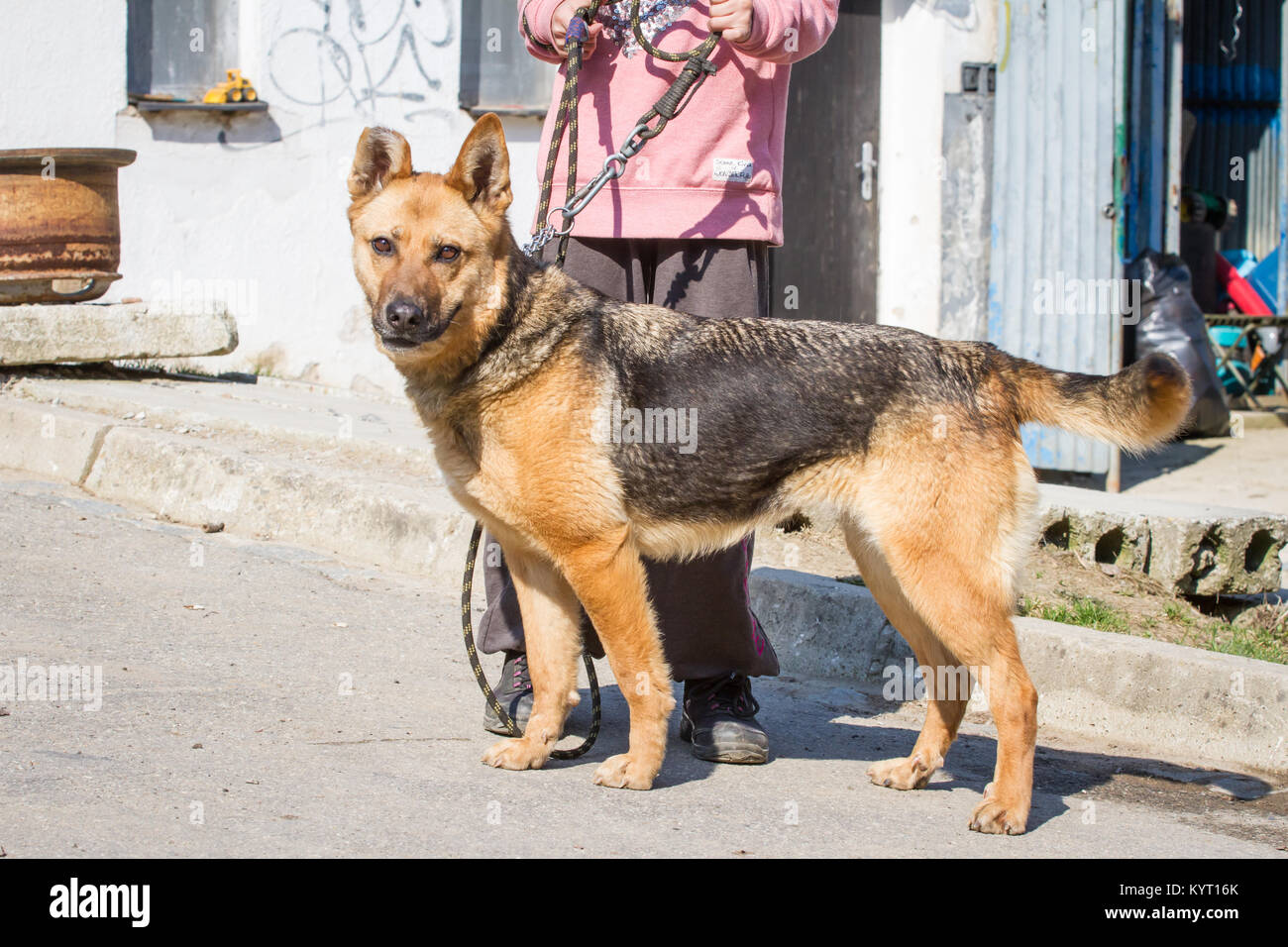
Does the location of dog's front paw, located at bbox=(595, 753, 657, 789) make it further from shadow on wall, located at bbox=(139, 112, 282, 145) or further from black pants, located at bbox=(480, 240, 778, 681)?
shadow on wall, located at bbox=(139, 112, 282, 145)

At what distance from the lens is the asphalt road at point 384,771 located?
286cm

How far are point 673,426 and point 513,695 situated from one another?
1021mm

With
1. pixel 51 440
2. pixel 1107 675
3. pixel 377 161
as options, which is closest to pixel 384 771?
pixel 377 161

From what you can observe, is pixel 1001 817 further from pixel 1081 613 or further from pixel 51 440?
pixel 51 440

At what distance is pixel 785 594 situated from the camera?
15.7 feet

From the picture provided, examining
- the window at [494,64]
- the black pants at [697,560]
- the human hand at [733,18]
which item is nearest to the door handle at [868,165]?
the window at [494,64]

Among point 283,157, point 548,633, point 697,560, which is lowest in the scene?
point 548,633

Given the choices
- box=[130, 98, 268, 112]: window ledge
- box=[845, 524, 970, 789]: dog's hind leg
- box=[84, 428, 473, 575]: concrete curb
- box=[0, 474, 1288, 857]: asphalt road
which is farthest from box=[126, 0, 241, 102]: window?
box=[845, 524, 970, 789]: dog's hind leg

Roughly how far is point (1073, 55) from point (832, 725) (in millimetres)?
5593

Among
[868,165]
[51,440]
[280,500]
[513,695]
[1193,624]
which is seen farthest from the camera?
[868,165]

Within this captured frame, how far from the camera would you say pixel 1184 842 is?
3100mm

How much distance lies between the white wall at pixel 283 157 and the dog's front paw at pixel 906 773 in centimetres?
694

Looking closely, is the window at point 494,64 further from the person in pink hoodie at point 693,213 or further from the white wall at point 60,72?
the person in pink hoodie at point 693,213
